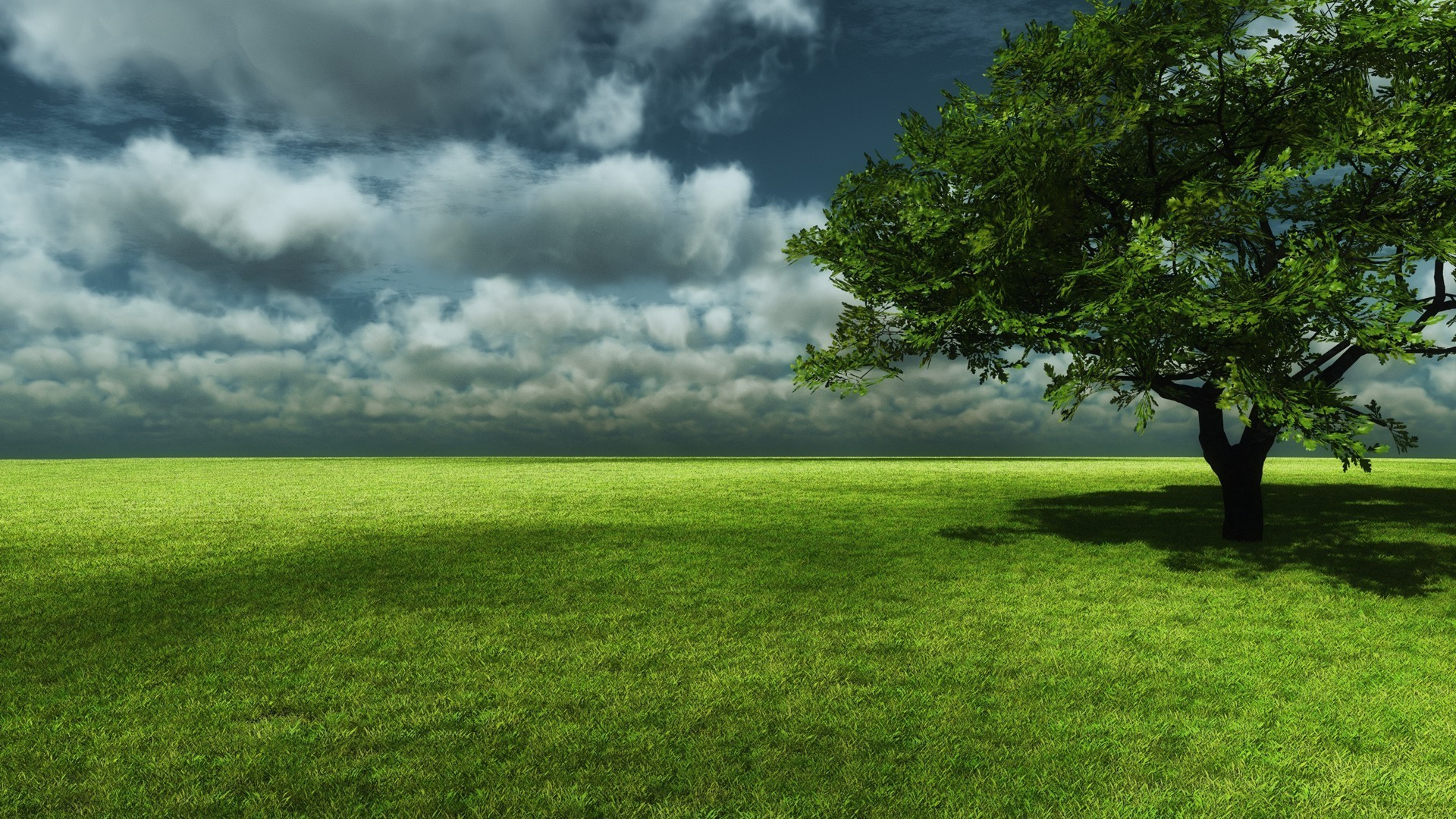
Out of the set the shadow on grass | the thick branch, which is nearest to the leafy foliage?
the thick branch

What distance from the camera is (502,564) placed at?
54.9 ft

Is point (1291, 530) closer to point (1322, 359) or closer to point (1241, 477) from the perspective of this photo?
point (1241, 477)

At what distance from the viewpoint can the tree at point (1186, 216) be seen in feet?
47.0

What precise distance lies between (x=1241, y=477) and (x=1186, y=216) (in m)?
8.09

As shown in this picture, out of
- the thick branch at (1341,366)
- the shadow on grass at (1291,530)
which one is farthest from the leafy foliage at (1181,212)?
the shadow on grass at (1291,530)

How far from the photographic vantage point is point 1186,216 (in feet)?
51.1

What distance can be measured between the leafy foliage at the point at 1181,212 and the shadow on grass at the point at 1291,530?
2.96 meters

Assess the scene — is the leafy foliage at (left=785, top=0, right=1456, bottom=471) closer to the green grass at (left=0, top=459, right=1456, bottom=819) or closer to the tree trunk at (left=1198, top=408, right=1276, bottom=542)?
the tree trunk at (left=1198, top=408, right=1276, bottom=542)

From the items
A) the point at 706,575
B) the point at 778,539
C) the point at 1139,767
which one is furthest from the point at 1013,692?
the point at 778,539

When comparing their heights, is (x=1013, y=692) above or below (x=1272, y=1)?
below

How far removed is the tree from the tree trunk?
43mm

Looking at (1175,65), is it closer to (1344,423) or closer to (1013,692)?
(1344,423)

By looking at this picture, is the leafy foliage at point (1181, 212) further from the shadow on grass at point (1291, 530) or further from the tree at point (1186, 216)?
the shadow on grass at point (1291, 530)

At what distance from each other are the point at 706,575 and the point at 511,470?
35997 mm
